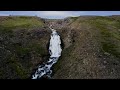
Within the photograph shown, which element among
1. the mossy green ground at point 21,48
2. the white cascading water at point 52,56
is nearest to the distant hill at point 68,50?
the mossy green ground at point 21,48

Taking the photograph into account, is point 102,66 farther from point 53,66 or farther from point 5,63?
point 5,63

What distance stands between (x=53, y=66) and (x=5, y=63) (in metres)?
6.69

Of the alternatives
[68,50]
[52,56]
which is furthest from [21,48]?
[68,50]

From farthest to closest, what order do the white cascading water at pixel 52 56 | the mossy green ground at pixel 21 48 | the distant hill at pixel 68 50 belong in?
the white cascading water at pixel 52 56 → the mossy green ground at pixel 21 48 → the distant hill at pixel 68 50

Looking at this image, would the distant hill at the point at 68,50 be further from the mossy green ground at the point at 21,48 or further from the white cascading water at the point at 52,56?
the white cascading water at the point at 52,56

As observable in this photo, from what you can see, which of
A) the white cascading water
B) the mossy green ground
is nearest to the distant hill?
the mossy green ground

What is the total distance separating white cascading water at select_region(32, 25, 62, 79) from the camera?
1497 inches

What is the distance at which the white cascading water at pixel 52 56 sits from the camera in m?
38.0

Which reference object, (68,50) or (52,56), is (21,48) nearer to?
(52,56)

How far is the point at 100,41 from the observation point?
43.9 m

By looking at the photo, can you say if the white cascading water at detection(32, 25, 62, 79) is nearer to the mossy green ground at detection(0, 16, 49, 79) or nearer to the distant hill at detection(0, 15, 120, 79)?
the distant hill at detection(0, 15, 120, 79)
